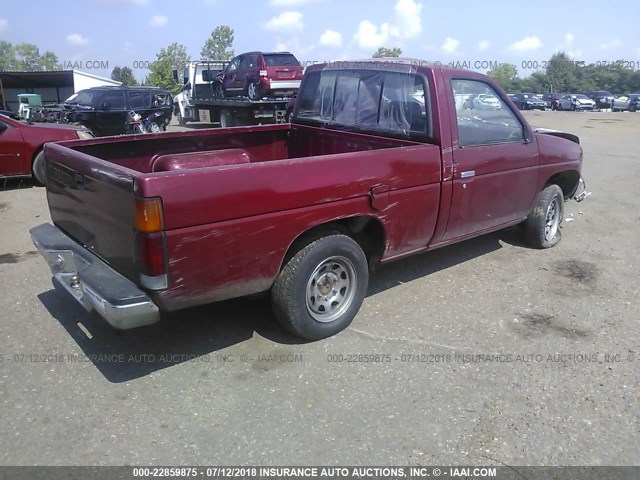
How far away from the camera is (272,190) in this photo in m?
3.25

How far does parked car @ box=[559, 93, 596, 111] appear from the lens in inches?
1662

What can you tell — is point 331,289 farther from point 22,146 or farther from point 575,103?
point 575,103

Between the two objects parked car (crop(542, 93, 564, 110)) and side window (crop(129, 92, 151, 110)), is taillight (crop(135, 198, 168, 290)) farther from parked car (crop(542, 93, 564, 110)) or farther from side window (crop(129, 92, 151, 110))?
parked car (crop(542, 93, 564, 110))

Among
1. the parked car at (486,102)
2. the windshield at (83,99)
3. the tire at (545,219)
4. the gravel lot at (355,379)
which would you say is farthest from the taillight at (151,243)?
the windshield at (83,99)

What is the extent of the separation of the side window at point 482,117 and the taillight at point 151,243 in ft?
8.47

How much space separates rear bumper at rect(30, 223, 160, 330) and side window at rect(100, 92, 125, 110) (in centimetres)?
1158

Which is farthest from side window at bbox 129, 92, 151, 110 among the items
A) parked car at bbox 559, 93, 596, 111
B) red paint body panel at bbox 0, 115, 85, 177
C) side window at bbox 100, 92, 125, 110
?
parked car at bbox 559, 93, 596, 111

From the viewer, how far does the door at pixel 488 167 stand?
14.4 ft

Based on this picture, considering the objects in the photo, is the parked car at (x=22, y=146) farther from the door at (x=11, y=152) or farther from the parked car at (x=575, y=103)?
the parked car at (x=575, y=103)

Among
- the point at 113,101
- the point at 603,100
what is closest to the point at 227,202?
the point at 113,101

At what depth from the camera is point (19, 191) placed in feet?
29.0

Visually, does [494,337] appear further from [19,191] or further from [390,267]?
[19,191]

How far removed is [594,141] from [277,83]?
10.1 meters

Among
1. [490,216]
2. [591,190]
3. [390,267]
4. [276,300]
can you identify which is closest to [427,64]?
[490,216]
